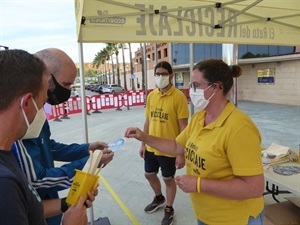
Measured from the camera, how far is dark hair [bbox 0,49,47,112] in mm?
858

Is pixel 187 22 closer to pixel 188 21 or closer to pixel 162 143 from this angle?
pixel 188 21

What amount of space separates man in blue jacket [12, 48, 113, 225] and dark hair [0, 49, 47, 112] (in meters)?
0.52

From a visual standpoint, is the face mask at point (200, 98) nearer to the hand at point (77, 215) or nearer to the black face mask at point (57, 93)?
the black face mask at point (57, 93)

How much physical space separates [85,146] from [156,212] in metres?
1.85

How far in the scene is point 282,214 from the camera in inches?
109

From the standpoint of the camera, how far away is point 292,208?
2883 millimetres

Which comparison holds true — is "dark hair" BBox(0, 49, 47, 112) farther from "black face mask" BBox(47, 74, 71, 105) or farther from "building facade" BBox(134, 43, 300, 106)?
"building facade" BBox(134, 43, 300, 106)

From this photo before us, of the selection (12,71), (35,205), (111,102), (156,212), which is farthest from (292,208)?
(111,102)

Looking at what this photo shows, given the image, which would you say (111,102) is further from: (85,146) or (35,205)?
(35,205)

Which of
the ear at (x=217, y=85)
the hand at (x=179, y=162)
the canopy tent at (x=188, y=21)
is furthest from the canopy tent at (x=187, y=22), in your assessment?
the ear at (x=217, y=85)

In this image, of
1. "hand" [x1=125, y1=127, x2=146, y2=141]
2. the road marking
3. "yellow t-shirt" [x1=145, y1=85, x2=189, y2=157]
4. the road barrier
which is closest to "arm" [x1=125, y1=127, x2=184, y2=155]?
"hand" [x1=125, y1=127, x2=146, y2=141]

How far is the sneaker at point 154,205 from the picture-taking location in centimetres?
357

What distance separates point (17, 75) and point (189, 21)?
2.52m

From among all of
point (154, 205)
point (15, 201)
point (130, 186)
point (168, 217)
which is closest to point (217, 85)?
point (15, 201)
